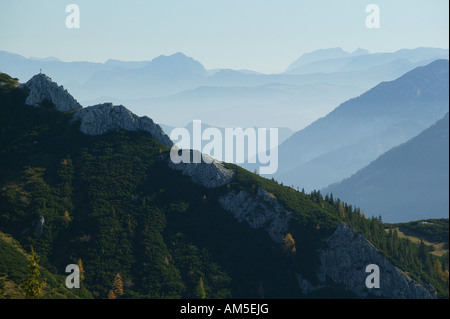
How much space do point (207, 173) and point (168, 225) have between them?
2703 cm

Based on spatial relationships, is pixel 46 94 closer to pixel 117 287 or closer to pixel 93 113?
pixel 93 113

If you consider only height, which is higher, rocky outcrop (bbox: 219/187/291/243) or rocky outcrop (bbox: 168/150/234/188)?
rocky outcrop (bbox: 168/150/234/188)

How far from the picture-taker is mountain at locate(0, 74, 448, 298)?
442 ft

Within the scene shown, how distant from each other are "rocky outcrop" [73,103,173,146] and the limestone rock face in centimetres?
1118

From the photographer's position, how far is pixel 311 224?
153250 millimetres

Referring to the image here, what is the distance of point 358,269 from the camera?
143 metres

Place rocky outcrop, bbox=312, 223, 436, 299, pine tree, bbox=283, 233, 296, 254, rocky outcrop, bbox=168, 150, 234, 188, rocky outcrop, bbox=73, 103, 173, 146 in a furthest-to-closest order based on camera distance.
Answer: rocky outcrop, bbox=73, 103, 173, 146, rocky outcrop, bbox=168, 150, 234, 188, pine tree, bbox=283, 233, 296, 254, rocky outcrop, bbox=312, 223, 436, 299

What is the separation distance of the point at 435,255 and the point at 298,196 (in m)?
54.2

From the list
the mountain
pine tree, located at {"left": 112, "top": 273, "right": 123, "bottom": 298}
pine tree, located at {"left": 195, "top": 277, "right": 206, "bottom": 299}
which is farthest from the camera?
the mountain

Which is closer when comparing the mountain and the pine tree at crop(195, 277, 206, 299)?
the pine tree at crop(195, 277, 206, 299)

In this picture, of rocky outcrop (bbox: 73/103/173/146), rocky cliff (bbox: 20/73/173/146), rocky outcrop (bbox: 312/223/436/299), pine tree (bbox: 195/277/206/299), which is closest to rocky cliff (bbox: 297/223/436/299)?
rocky outcrop (bbox: 312/223/436/299)

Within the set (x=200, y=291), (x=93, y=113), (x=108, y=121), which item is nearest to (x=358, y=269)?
(x=200, y=291)

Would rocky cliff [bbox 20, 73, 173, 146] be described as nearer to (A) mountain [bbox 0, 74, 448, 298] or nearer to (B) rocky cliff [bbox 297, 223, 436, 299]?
(A) mountain [bbox 0, 74, 448, 298]
